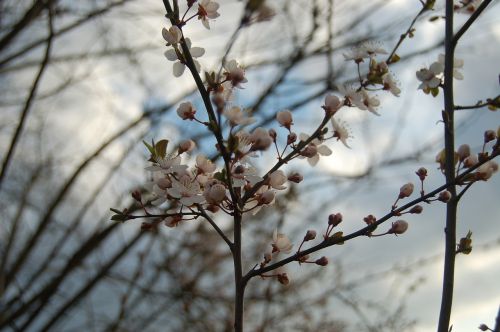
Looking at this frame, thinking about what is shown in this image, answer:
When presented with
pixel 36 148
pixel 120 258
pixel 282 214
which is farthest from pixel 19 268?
pixel 282 214

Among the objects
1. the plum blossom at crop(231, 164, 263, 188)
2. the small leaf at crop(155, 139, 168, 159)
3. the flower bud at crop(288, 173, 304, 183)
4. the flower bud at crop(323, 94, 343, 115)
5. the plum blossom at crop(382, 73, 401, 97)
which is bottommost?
the plum blossom at crop(231, 164, 263, 188)

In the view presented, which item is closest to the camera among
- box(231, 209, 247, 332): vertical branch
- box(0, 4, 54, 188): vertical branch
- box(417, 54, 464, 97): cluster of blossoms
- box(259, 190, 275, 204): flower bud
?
box(231, 209, 247, 332): vertical branch

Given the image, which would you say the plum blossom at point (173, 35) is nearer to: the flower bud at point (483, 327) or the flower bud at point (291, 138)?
the flower bud at point (291, 138)

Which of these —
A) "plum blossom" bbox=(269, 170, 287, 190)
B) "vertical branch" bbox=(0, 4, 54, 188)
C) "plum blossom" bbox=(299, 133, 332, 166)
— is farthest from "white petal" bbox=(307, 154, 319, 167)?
"vertical branch" bbox=(0, 4, 54, 188)

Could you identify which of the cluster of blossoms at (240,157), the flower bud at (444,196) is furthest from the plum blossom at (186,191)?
the flower bud at (444,196)

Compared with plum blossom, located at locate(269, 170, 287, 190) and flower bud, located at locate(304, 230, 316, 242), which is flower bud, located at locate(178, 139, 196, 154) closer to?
plum blossom, located at locate(269, 170, 287, 190)

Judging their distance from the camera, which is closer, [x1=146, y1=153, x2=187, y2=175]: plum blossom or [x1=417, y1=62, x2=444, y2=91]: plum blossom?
[x1=146, y1=153, x2=187, y2=175]: plum blossom

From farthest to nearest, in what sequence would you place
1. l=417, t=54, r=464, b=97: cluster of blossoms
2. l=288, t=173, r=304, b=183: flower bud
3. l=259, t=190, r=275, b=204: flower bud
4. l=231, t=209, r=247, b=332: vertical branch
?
l=417, t=54, r=464, b=97: cluster of blossoms
l=288, t=173, r=304, b=183: flower bud
l=259, t=190, r=275, b=204: flower bud
l=231, t=209, r=247, b=332: vertical branch
